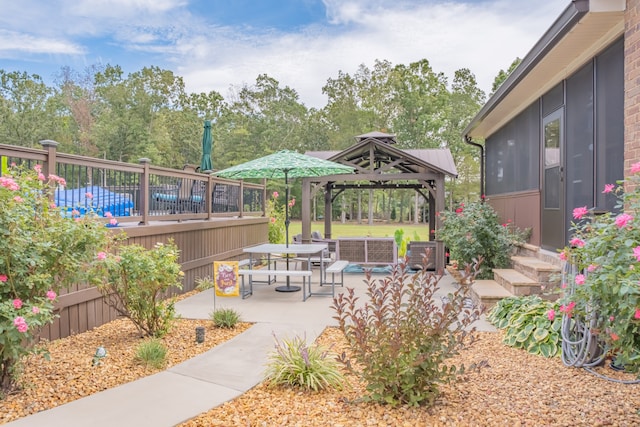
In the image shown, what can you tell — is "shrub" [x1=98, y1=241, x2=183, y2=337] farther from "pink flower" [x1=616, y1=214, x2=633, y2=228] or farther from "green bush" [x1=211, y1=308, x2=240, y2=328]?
"pink flower" [x1=616, y1=214, x2=633, y2=228]

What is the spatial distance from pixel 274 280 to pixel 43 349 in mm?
5721

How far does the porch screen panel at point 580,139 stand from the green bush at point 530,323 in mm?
1415

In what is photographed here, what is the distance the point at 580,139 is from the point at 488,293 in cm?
227

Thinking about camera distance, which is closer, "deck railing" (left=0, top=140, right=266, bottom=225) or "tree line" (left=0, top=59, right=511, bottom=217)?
"deck railing" (left=0, top=140, right=266, bottom=225)

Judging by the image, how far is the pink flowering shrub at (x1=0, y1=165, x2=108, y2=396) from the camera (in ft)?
9.78

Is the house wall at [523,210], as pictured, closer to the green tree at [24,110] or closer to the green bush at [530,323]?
the green bush at [530,323]

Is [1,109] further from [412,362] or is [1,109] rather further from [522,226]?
[412,362]

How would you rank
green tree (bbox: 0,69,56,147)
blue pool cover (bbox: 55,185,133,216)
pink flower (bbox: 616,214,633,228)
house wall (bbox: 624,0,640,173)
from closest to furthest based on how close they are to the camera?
pink flower (bbox: 616,214,633,228)
house wall (bbox: 624,0,640,173)
blue pool cover (bbox: 55,185,133,216)
green tree (bbox: 0,69,56,147)

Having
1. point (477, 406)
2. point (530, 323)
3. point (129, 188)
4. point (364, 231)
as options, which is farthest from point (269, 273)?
point (364, 231)

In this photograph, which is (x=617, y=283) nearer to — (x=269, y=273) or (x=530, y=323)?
(x=530, y=323)

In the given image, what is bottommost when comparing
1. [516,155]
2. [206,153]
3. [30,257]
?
[30,257]

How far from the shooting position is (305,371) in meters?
3.42

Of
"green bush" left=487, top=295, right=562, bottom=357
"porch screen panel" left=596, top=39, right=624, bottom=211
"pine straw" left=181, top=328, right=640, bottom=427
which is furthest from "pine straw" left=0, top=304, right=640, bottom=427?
"porch screen panel" left=596, top=39, right=624, bottom=211

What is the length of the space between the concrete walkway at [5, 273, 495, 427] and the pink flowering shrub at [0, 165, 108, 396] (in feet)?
1.84
